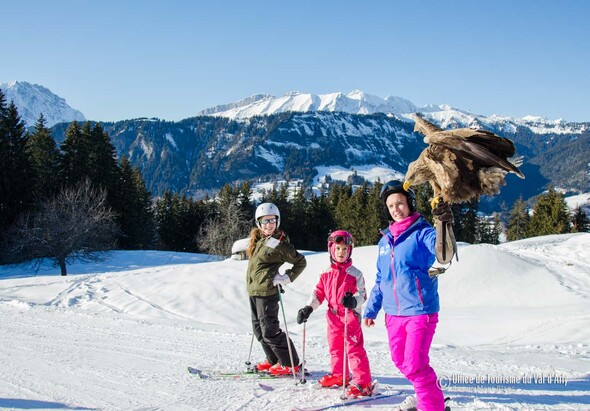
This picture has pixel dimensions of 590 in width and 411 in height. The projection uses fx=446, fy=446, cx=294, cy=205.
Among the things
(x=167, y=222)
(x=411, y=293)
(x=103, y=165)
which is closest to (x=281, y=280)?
(x=411, y=293)

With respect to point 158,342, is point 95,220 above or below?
above

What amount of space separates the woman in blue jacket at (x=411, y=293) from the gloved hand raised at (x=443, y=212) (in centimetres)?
41

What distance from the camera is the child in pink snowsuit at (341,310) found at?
16.1ft

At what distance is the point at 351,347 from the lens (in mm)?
4898

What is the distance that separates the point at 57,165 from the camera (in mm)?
38438

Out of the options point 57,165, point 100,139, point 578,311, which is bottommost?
point 578,311

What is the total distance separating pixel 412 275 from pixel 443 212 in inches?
33.5

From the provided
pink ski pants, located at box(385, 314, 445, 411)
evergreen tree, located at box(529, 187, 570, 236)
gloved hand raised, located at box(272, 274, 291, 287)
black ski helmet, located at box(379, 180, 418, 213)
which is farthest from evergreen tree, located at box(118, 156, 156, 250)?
evergreen tree, located at box(529, 187, 570, 236)

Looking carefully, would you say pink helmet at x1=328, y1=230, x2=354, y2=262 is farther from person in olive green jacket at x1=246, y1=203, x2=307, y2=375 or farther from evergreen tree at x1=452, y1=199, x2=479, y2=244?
evergreen tree at x1=452, y1=199, x2=479, y2=244

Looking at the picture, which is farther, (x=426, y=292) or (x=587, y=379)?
(x=587, y=379)

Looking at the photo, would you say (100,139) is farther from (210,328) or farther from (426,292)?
(426,292)

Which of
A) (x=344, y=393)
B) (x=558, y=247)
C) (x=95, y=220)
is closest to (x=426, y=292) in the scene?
(x=344, y=393)

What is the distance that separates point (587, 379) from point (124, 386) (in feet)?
18.7

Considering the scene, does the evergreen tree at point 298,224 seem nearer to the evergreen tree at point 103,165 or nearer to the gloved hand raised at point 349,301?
the evergreen tree at point 103,165
